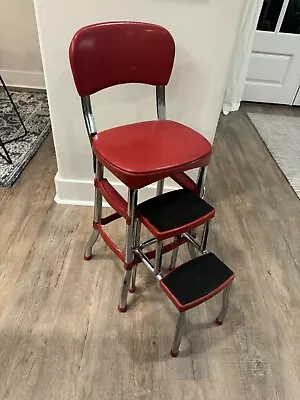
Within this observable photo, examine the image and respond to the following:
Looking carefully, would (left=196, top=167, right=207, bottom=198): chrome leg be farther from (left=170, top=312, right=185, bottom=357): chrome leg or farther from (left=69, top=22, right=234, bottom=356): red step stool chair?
(left=170, top=312, right=185, bottom=357): chrome leg

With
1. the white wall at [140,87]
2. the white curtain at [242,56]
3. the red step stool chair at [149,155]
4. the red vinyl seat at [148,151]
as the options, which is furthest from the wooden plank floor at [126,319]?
the white curtain at [242,56]

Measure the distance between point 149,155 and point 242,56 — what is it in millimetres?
2374

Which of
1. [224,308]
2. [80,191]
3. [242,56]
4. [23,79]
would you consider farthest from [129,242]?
[23,79]

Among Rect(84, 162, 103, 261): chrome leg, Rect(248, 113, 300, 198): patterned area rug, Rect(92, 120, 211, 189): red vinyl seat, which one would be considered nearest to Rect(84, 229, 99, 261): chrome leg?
Rect(84, 162, 103, 261): chrome leg

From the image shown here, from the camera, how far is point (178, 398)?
1115 millimetres

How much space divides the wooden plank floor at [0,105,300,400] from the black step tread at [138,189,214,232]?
1.58ft

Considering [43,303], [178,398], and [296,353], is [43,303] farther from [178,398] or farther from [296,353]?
[296,353]

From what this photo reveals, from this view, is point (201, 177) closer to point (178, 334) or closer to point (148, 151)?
point (148, 151)

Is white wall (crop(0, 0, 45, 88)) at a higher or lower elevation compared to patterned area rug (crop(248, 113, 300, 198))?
higher

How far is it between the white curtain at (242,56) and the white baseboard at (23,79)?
1770 millimetres

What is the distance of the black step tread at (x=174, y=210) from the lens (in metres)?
1.08

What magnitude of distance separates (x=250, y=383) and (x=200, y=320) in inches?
11.3

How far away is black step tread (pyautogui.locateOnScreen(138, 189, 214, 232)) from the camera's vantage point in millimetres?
1081

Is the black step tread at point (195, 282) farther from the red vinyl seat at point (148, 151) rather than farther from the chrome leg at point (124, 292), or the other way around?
the red vinyl seat at point (148, 151)
